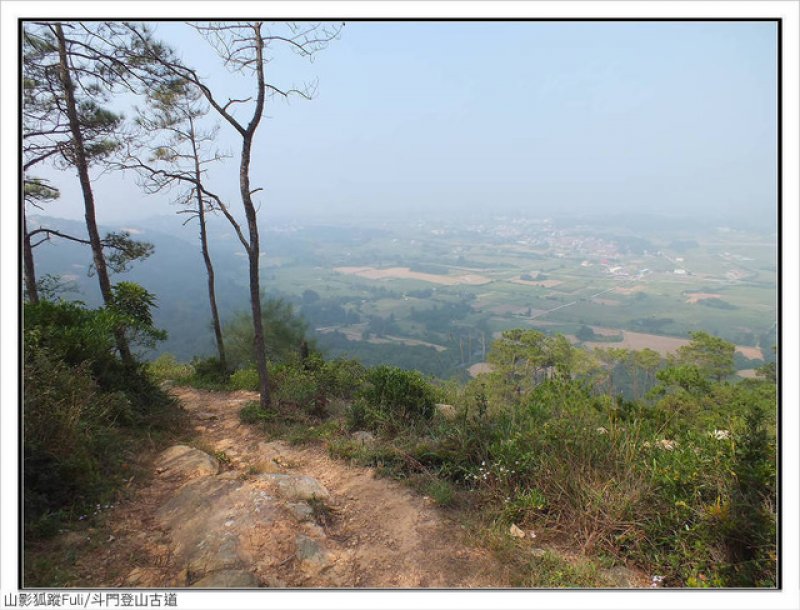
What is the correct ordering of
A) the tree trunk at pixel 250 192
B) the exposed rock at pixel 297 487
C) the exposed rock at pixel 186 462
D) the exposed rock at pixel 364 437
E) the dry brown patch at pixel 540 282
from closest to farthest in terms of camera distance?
the exposed rock at pixel 297 487 → the exposed rock at pixel 186 462 → the exposed rock at pixel 364 437 → the tree trunk at pixel 250 192 → the dry brown patch at pixel 540 282

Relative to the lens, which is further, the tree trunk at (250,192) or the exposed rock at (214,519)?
the tree trunk at (250,192)

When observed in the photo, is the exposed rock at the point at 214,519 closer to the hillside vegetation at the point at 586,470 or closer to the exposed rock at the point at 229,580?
the exposed rock at the point at 229,580

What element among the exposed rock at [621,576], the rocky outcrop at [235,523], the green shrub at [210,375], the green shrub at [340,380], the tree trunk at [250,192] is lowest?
the green shrub at [210,375]

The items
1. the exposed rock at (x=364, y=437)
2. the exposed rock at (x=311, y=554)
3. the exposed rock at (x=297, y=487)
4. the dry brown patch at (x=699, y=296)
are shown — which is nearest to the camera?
the exposed rock at (x=311, y=554)

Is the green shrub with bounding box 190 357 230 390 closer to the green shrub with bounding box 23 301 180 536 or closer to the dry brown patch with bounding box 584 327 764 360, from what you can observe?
the green shrub with bounding box 23 301 180 536

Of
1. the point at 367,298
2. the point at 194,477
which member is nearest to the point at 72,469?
the point at 194,477

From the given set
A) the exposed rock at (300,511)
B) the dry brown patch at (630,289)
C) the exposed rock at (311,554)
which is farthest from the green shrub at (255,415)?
the dry brown patch at (630,289)
